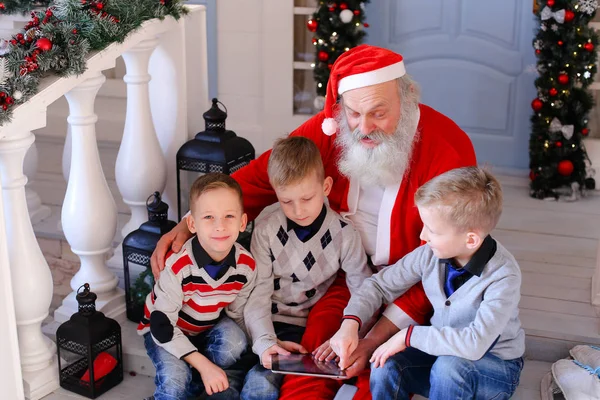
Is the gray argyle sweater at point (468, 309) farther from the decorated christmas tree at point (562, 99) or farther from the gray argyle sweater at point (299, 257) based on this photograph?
the decorated christmas tree at point (562, 99)

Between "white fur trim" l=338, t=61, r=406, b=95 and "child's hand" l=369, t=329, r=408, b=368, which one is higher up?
"white fur trim" l=338, t=61, r=406, b=95

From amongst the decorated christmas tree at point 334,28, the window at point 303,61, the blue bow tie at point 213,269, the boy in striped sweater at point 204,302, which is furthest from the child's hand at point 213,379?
the window at point 303,61

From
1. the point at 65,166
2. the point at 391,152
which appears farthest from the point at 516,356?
the point at 65,166

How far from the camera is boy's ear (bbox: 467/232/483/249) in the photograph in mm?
2213

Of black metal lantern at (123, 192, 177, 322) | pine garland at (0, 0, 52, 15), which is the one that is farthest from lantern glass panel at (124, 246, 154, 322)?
pine garland at (0, 0, 52, 15)

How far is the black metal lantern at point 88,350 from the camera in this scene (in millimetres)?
2592

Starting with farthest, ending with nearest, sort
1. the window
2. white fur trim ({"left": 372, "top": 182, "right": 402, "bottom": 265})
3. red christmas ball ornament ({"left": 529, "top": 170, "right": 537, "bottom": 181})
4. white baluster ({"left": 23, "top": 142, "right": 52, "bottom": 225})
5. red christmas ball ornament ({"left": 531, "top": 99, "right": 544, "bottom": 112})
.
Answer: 1. the window
2. red christmas ball ornament ({"left": 529, "top": 170, "right": 537, "bottom": 181})
3. red christmas ball ornament ({"left": 531, "top": 99, "right": 544, "bottom": 112})
4. white baluster ({"left": 23, "top": 142, "right": 52, "bottom": 225})
5. white fur trim ({"left": 372, "top": 182, "right": 402, "bottom": 265})

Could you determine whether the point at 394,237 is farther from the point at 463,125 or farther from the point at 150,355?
the point at 463,125

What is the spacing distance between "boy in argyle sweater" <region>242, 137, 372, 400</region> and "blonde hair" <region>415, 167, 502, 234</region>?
42cm

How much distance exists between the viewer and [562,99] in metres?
3.97

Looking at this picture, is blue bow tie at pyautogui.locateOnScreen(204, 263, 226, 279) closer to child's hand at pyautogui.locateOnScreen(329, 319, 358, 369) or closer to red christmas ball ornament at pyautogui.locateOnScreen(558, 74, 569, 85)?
child's hand at pyautogui.locateOnScreen(329, 319, 358, 369)

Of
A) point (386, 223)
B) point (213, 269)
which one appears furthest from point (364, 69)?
point (213, 269)

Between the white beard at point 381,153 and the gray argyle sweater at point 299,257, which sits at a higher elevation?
the white beard at point 381,153

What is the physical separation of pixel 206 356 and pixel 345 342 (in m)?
0.47
